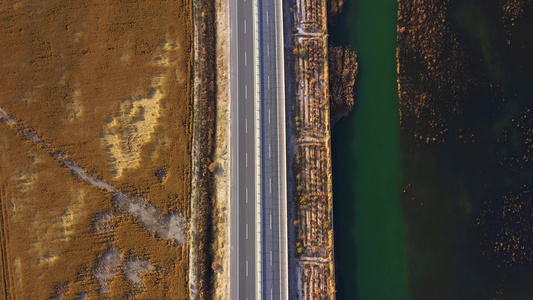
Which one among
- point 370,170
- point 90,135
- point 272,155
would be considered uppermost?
point 90,135


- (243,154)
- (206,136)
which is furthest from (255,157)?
(206,136)

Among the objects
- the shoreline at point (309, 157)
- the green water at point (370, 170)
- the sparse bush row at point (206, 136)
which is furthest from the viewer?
the green water at point (370, 170)

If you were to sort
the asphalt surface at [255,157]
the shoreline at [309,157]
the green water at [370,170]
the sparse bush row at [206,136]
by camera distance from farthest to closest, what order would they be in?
1. the green water at [370,170]
2. the shoreline at [309,157]
3. the sparse bush row at [206,136]
4. the asphalt surface at [255,157]

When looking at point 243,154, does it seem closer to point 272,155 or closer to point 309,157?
point 272,155

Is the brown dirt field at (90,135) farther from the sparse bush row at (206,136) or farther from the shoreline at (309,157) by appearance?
the shoreline at (309,157)

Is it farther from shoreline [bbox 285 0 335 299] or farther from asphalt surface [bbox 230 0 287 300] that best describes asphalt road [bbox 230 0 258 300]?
shoreline [bbox 285 0 335 299]

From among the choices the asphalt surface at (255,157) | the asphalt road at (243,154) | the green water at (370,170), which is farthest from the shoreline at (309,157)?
the asphalt road at (243,154)

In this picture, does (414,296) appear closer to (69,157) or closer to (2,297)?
(69,157)
